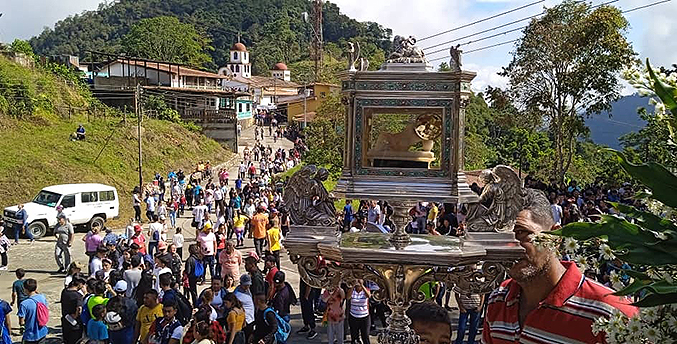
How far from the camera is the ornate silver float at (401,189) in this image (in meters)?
4.01

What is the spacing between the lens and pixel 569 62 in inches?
847

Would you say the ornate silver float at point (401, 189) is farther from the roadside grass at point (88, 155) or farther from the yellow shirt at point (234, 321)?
the roadside grass at point (88, 155)

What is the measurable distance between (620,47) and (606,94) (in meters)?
1.62

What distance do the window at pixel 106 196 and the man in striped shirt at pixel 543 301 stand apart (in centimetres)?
2058

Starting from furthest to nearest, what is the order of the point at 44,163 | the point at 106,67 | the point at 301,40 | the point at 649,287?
the point at 301,40 → the point at 106,67 → the point at 44,163 → the point at 649,287

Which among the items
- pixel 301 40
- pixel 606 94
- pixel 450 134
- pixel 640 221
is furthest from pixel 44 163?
pixel 301 40

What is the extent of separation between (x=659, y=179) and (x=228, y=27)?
12917cm

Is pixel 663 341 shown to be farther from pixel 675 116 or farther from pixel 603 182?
pixel 603 182

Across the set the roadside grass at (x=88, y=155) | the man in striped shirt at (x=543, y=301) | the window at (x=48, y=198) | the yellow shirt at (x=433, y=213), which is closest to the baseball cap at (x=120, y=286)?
the man in striped shirt at (x=543, y=301)

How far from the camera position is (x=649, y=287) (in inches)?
67.7

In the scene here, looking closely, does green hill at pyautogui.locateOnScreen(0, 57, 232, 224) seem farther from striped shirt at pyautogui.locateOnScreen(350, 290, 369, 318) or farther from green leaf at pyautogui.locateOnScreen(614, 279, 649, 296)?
green leaf at pyautogui.locateOnScreen(614, 279, 649, 296)

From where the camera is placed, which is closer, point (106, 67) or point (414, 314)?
point (414, 314)

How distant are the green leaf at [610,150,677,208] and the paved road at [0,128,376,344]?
8710 mm

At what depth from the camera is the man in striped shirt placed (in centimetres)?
308
